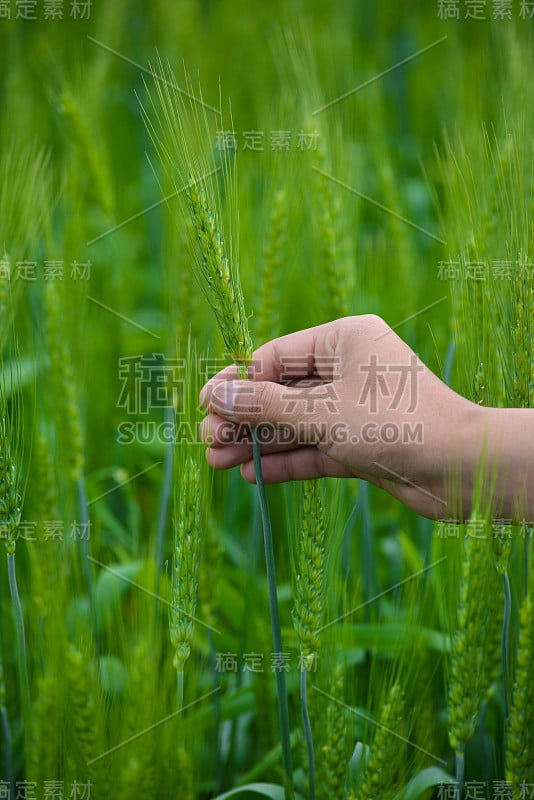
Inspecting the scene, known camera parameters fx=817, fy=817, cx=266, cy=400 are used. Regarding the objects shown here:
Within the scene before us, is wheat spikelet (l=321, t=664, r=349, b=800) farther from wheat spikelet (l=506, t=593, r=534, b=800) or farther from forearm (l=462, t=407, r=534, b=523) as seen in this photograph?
forearm (l=462, t=407, r=534, b=523)

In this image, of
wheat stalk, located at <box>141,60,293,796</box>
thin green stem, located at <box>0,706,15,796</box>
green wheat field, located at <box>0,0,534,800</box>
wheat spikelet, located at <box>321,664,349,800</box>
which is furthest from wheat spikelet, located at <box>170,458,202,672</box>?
thin green stem, located at <box>0,706,15,796</box>

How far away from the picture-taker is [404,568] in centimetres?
171

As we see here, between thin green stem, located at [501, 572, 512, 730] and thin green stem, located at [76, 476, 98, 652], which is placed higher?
thin green stem, located at [76, 476, 98, 652]

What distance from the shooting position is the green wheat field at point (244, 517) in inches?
44.8

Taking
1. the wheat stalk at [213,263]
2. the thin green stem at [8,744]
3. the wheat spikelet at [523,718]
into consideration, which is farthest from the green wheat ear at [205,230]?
the thin green stem at [8,744]

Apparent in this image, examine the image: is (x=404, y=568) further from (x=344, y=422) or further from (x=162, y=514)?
(x=344, y=422)

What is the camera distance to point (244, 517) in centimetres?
207

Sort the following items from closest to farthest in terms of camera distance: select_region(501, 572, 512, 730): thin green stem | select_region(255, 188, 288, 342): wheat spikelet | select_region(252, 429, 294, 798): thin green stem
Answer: select_region(252, 429, 294, 798): thin green stem
select_region(501, 572, 512, 730): thin green stem
select_region(255, 188, 288, 342): wheat spikelet

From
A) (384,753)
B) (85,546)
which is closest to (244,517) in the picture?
(85,546)

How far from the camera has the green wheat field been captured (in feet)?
3.73

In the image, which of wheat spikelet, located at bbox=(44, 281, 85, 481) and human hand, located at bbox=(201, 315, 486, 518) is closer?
human hand, located at bbox=(201, 315, 486, 518)

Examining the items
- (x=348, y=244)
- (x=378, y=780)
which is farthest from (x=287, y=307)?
(x=378, y=780)

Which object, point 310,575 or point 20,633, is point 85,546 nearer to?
point 20,633

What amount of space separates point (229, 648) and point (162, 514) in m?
0.30
